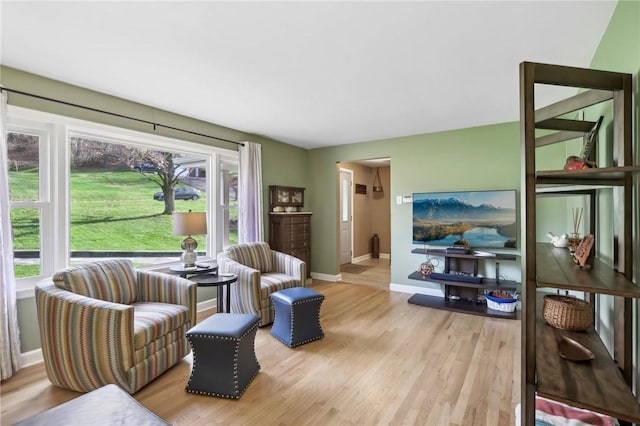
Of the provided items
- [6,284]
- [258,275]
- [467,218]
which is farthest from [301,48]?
[467,218]

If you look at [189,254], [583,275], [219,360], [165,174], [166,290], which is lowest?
[219,360]

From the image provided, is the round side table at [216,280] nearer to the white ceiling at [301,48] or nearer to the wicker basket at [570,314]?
the white ceiling at [301,48]

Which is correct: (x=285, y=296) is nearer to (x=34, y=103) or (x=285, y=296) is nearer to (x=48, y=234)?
(x=48, y=234)

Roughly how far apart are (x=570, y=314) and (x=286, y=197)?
415 centimetres

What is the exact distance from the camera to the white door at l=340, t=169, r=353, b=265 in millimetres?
6914

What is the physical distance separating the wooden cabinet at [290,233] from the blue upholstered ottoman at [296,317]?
182 cm

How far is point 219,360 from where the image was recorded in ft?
6.80

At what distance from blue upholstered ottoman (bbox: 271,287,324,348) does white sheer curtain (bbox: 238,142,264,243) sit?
58.9 inches

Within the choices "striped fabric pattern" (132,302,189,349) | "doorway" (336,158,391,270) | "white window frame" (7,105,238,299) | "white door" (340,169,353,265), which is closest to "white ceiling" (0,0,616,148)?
"white window frame" (7,105,238,299)

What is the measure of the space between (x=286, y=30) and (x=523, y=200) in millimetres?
1675

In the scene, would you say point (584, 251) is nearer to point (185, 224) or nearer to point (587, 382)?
point (587, 382)

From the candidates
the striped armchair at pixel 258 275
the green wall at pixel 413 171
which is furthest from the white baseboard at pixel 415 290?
the striped armchair at pixel 258 275

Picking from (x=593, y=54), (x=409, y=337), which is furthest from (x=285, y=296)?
(x=593, y=54)

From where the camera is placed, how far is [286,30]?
1900mm
